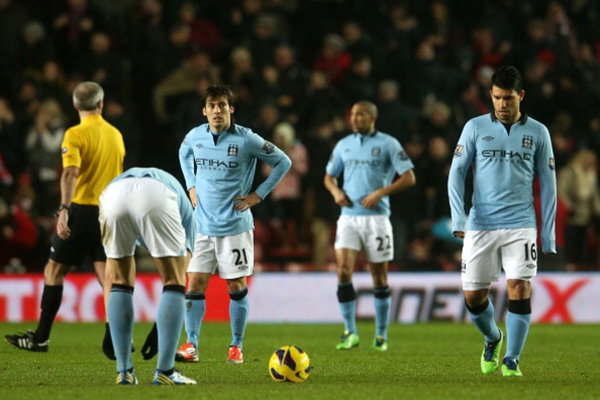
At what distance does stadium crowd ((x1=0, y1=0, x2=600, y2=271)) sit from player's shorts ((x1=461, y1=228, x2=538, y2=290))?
8.33 metres

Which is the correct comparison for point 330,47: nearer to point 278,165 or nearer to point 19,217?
point 19,217

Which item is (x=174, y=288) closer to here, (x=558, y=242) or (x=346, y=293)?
(x=346, y=293)

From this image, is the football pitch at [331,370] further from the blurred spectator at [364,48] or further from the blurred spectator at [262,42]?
the blurred spectator at [364,48]

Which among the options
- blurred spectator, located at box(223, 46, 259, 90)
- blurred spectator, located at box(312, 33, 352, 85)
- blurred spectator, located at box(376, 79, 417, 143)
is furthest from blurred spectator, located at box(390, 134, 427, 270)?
blurred spectator, located at box(223, 46, 259, 90)

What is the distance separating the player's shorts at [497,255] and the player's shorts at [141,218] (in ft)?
8.27

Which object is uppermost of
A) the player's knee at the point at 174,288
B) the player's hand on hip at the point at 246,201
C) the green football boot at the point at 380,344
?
the player's hand on hip at the point at 246,201

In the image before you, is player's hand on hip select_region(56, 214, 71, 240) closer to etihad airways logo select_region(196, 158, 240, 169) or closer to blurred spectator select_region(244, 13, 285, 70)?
etihad airways logo select_region(196, 158, 240, 169)

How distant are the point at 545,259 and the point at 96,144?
367 inches

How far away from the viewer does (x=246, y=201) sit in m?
9.86

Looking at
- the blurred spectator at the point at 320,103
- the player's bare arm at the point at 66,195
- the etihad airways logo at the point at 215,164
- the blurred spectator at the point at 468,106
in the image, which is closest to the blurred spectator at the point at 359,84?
the blurred spectator at the point at 320,103

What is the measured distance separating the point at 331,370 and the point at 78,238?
2861 mm

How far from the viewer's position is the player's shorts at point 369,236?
1216 cm

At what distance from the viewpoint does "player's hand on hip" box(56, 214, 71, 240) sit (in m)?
9.97

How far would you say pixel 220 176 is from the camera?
9.96 metres
